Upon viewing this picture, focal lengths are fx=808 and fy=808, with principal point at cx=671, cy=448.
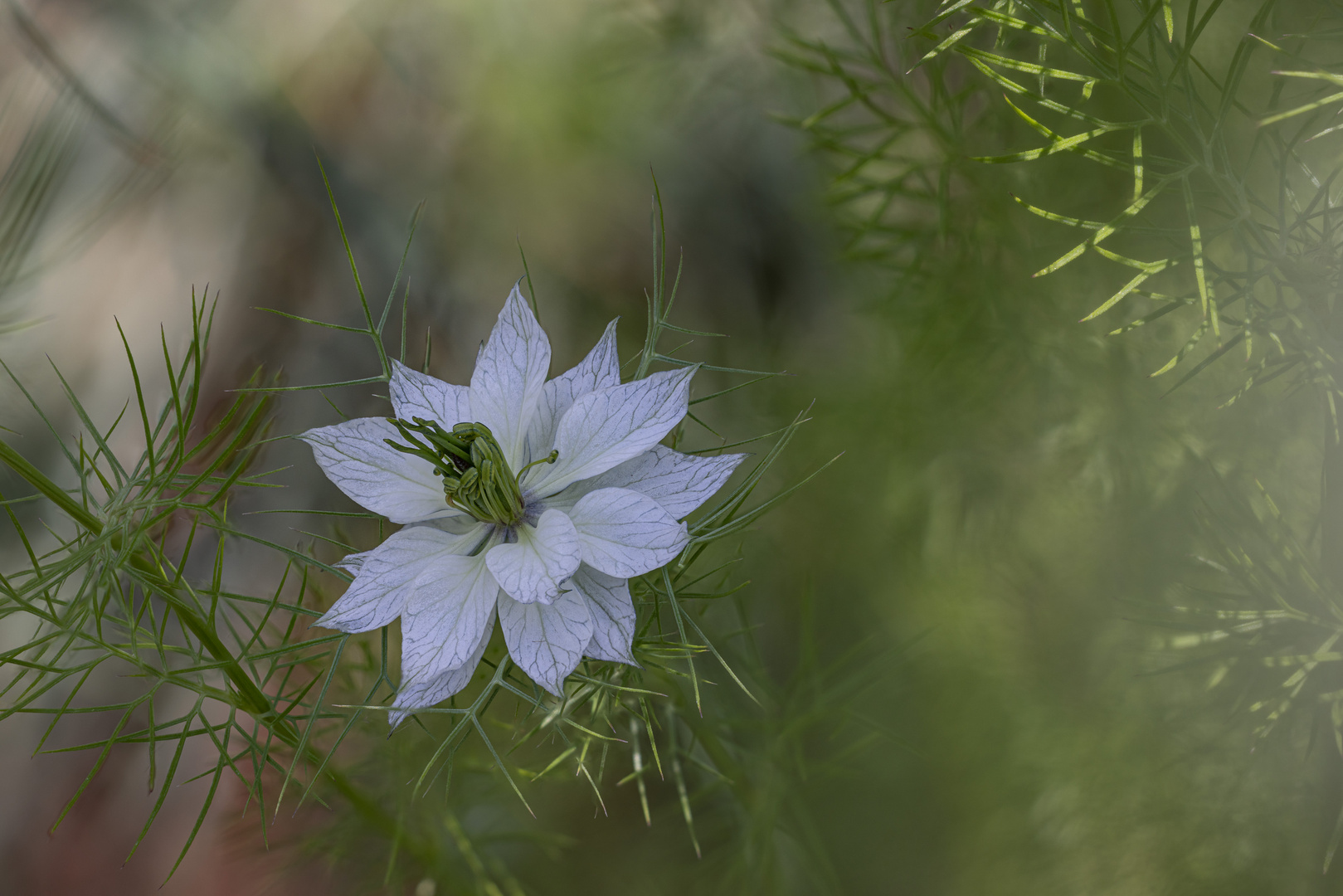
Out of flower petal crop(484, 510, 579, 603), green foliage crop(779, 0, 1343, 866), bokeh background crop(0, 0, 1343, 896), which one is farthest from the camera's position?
bokeh background crop(0, 0, 1343, 896)

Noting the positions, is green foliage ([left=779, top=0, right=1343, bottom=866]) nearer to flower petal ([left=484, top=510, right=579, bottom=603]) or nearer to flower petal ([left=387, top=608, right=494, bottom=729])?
flower petal ([left=484, top=510, right=579, bottom=603])

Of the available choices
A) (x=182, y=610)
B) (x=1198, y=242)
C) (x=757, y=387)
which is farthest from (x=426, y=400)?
(x=757, y=387)

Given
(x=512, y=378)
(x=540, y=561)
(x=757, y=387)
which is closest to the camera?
(x=540, y=561)

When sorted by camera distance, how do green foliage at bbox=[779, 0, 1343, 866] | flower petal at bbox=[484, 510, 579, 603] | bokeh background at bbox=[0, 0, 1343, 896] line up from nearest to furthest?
flower petal at bbox=[484, 510, 579, 603] → green foliage at bbox=[779, 0, 1343, 866] → bokeh background at bbox=[0, 0, 1343, 896]

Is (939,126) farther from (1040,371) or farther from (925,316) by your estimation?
(1040,371)

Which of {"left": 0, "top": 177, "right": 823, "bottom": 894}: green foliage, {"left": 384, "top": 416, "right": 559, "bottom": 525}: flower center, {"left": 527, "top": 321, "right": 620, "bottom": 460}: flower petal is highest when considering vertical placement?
{"left": 527, "top": 321, "right": 620, "bottom": 460}: flower petal

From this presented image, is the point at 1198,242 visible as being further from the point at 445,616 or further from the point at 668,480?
the point at 445,616

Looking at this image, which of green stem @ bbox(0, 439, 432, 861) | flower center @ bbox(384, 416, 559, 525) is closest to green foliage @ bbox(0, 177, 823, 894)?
green stem @ bbox(0, 439, 432, 861)

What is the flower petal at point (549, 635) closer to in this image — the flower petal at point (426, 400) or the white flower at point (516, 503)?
the white flower at point (516, 503)
